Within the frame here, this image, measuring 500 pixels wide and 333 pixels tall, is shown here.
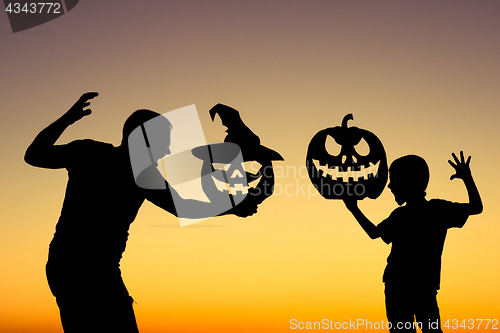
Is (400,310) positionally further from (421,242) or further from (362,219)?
(362,219)

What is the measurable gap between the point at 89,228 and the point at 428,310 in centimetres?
330

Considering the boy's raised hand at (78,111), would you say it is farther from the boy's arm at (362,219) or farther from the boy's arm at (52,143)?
the boy's arm at (362,219)

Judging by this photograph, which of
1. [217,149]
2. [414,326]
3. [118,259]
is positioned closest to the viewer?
[118,259]

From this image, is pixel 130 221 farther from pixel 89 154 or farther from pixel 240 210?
pixel 240 210

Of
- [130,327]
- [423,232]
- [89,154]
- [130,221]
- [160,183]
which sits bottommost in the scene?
[130,327]

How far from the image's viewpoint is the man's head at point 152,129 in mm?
3840

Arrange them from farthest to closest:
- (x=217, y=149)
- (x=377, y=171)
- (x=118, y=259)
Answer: (x=377, y=171), (x=217, y=149), (x=118, y=259)

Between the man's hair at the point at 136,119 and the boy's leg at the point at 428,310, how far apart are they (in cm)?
308

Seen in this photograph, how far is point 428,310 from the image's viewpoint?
411cm

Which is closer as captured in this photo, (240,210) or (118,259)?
(118,259)

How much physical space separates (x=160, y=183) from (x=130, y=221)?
1.43ft

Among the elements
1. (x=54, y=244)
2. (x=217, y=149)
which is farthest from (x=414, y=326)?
(x=54, y=244)

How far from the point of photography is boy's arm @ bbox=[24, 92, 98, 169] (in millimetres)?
3359

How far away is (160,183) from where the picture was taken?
3.88 meters
